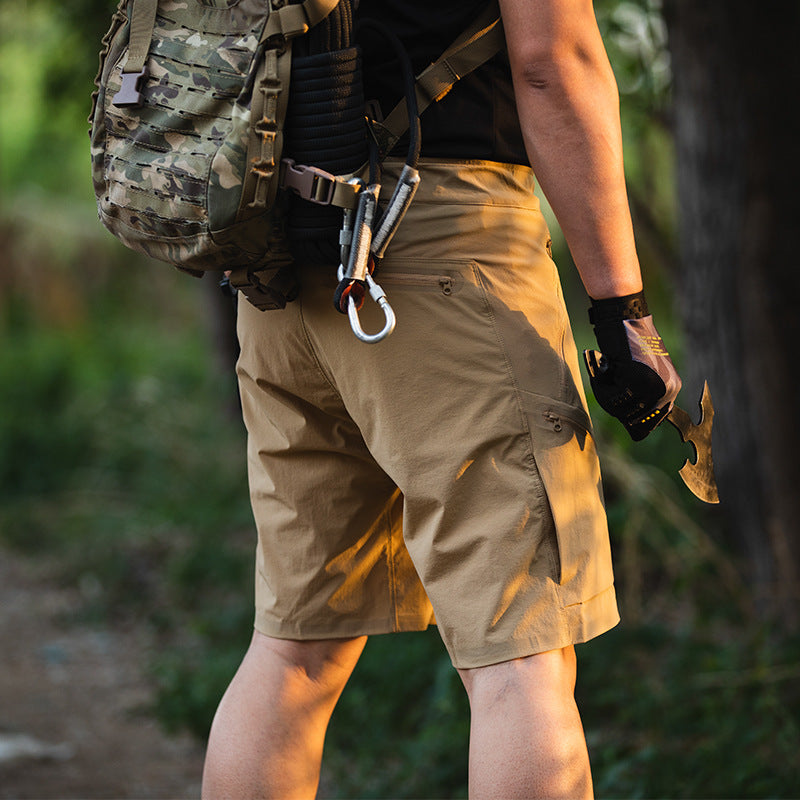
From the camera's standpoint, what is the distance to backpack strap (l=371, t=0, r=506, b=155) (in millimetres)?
1443

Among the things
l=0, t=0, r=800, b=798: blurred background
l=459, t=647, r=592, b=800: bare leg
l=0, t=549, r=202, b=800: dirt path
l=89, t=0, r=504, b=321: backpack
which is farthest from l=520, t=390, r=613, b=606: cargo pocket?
l=0, t=549, r=202, b=800: dirt path

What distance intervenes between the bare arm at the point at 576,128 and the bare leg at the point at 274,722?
765 millimetres

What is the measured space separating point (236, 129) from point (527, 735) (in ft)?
2.92

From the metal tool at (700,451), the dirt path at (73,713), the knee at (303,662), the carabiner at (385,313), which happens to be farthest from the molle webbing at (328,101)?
the dirt path at (73,713)

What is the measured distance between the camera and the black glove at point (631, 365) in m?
1.48

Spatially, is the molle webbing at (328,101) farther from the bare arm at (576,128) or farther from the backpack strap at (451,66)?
the bare arm at (576,128)

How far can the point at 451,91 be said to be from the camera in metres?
1.49

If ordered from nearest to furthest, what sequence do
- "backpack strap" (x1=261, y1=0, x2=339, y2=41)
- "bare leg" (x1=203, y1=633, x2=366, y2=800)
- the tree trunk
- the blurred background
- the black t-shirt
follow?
1. "backpack strap" (x1=261, y1=0, x2=339, y2=41)
2. the black t-shirt
3. "bare leg" (x1=203, y1=633, x2=366, y2=800)
4. the blurred background
5. the tree trunk

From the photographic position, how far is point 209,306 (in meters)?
6.45

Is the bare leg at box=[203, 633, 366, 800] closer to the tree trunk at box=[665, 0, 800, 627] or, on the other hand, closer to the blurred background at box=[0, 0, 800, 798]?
the blurred background at box=[0, 0, 800, 798]

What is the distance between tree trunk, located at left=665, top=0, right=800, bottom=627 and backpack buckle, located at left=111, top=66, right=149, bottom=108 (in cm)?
225

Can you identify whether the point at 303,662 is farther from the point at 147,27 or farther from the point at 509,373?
the point at 147,27

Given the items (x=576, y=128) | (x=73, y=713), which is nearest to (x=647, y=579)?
(x=73, y=713)

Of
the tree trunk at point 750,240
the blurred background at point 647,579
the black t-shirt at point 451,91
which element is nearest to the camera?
the black t-shirt at point 451,91
